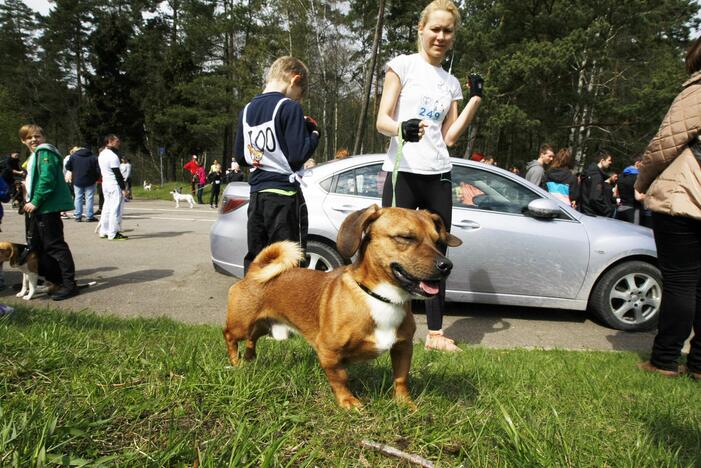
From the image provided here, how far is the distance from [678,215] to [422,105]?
1.88 meters

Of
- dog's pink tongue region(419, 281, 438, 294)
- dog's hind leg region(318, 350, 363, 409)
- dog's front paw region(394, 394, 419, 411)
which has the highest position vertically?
Result: dog's pink tongue region(419, 281, 438, 294)

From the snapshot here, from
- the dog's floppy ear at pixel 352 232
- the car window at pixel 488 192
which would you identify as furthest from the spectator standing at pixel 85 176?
the dog's floppy ear at pixel 352 232

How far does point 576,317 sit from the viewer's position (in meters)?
4.96

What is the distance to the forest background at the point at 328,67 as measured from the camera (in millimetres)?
23047

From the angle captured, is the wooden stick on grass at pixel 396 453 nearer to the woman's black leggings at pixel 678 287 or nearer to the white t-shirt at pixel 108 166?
the woman's black leggings at pixel 678 287

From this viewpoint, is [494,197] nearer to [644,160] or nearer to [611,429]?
[644,160]

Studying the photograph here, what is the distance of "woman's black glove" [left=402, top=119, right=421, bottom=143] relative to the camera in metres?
2.52

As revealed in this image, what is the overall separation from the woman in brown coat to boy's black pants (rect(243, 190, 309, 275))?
8.66ft

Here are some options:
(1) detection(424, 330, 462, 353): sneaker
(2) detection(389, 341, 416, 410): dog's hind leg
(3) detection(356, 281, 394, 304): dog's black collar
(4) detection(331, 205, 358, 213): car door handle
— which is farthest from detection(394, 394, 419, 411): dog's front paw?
(4) detection(331, 205, 358, 213): car door handle

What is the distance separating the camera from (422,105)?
3057 mm

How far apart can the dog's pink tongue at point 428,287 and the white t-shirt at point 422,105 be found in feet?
4.48

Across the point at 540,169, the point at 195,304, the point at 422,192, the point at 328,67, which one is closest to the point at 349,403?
the point at 422,192

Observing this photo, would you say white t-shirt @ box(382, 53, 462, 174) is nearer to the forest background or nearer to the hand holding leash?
the hand holding leash

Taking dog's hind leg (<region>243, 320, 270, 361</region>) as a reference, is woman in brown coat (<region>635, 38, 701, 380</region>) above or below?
above
